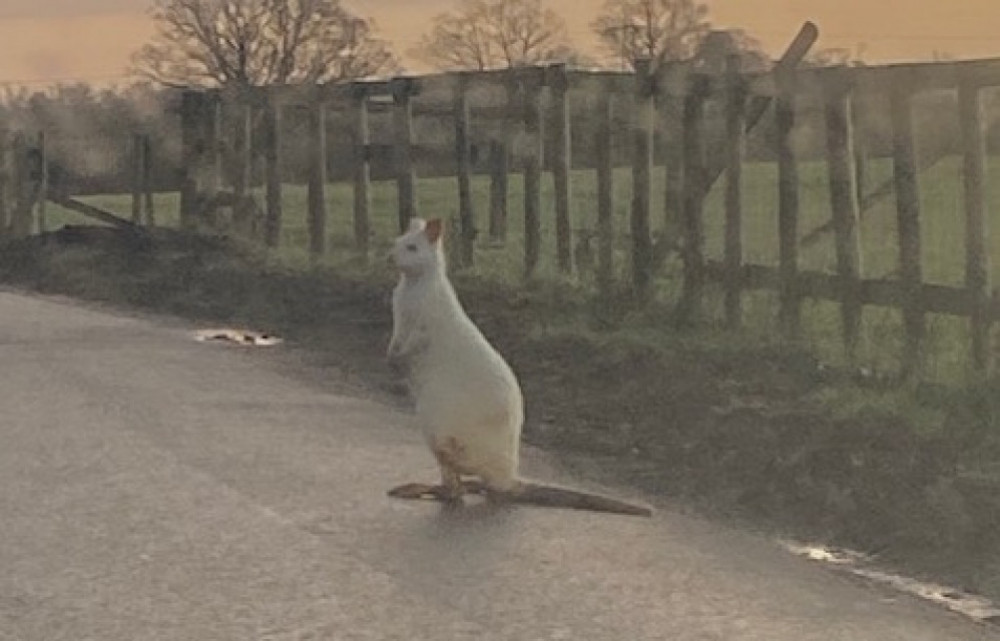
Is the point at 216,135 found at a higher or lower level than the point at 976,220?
higher

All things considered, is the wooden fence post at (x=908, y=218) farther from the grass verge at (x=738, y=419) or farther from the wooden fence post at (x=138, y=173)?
the wooden fence post at (x=138, y=173)

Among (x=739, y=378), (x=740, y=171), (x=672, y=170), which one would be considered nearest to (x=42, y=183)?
(x=672, y=170)

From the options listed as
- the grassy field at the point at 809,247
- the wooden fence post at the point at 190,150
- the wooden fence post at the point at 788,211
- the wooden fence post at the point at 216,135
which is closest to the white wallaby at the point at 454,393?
the grassy field at the point at 809,247

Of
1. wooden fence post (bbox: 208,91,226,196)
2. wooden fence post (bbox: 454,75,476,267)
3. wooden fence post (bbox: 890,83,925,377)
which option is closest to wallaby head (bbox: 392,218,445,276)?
wooden fence post (bbox: 890,83,925,377)

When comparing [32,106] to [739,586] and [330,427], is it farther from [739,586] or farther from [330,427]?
[739,586]

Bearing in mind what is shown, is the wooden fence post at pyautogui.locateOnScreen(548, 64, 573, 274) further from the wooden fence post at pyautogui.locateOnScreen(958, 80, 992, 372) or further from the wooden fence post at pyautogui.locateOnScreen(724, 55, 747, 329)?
the wooden fence post at pyautogui.locateOnScreen(958, 80, 992, 372)

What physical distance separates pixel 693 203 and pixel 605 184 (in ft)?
6.92

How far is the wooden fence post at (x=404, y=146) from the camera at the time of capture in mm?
23484

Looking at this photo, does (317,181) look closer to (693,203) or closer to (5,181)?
(693,203)

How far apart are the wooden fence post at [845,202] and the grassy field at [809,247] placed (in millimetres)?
192

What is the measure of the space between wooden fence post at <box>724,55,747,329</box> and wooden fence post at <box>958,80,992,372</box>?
9.19 ft

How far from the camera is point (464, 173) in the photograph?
888 inches

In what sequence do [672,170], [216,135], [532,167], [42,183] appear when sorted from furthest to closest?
[42,183], [216,135], [532,167], [672,170]

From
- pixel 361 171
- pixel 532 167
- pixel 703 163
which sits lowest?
pixel 361 171
